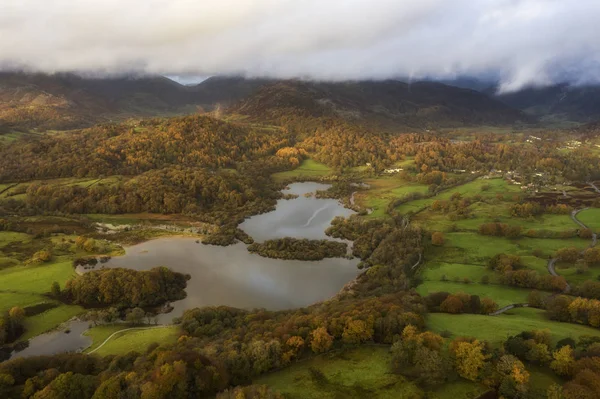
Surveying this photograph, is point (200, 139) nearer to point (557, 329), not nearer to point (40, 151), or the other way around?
point (40, 151)

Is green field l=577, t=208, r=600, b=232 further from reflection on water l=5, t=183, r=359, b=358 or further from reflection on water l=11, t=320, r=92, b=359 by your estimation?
reflection on water l=11, t=320, r=92, b=359

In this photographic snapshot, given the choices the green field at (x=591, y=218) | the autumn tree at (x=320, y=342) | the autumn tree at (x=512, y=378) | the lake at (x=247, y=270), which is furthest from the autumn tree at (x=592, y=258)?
the autumn tree at (x=320, y=342)

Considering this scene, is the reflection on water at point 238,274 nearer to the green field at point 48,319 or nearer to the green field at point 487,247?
the green field at point 48,319

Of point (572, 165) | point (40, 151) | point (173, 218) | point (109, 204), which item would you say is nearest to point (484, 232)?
point (173, 218)

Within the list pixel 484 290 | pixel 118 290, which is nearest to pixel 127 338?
pixel 118 290

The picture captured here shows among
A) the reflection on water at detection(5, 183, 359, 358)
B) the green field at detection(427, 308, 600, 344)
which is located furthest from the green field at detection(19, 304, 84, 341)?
the green field at detection(427, 308, 600, 344)

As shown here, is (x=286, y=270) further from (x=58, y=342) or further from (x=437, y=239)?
(x=58, y=342)
